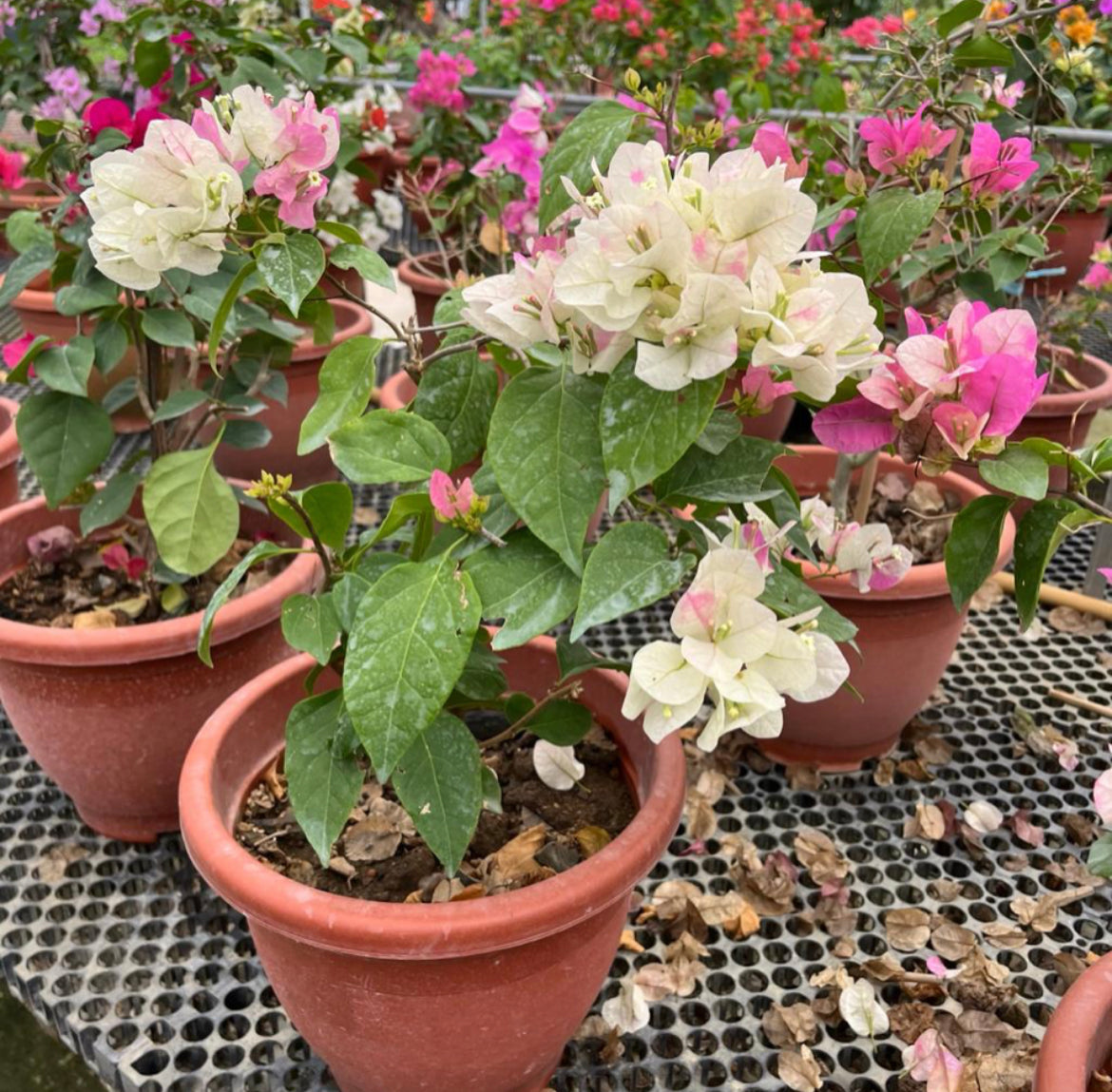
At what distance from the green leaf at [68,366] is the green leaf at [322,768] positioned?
544 millimetres

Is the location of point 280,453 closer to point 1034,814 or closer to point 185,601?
point 185,601

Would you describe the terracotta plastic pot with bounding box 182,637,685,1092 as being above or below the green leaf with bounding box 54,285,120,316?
below

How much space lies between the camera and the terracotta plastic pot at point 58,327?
1891 millimetres

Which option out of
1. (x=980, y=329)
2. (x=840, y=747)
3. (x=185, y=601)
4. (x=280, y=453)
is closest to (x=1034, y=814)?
(x=840, y=747)

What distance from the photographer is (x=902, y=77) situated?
102cm

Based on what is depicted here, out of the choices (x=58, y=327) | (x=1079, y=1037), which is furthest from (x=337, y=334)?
(x=1079, y=1037)

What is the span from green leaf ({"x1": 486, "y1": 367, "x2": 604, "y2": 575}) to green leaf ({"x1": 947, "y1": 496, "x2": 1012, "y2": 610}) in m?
0.24

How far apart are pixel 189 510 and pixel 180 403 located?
0.15 metres

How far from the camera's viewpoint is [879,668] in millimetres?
1207

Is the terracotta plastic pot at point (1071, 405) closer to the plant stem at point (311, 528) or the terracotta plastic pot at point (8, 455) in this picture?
the plant stem at point (311, 528)

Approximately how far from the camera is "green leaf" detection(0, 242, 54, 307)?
3.73 feet

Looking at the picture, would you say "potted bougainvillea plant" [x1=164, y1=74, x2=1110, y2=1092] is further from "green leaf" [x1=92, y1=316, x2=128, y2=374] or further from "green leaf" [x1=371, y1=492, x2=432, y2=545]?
"green leaf" [x1=92, y1=316, x2=128, y2=374]

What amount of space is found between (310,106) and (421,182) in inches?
74.0

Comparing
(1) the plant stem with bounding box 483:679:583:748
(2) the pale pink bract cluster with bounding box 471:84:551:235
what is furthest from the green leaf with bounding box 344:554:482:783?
(2) the pale pink bract cluster with bounding box 471:84:551:235
